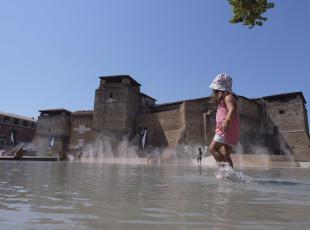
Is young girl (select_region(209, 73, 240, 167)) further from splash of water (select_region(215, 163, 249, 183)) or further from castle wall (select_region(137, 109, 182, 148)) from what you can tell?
castle wall (select_region(137, 109, 182, 148))

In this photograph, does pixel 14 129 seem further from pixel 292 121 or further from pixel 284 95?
pixel 292 121

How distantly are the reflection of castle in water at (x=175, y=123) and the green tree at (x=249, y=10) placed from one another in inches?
1066

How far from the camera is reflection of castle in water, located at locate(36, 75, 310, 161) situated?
120ft

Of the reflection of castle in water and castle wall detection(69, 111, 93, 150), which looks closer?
the reflection of castle in water

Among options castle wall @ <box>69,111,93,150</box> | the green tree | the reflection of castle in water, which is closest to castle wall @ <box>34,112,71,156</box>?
the reflection of castle in water

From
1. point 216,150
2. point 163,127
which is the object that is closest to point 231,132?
point 216,150

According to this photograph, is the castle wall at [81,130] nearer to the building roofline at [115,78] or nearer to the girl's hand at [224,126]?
the building roofline at [115,78]

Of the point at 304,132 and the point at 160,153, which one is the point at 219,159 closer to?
the point at 160,153

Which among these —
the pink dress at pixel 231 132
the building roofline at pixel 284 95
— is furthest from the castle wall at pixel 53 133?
the pink dress at pixel 231 132

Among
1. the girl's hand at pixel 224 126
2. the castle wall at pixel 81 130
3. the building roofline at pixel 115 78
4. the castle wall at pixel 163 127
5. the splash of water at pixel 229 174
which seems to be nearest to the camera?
the girl's hand at pixel 224 126

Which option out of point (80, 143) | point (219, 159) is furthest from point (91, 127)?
point (219, 159)

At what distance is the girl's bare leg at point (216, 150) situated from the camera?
5.53 meters

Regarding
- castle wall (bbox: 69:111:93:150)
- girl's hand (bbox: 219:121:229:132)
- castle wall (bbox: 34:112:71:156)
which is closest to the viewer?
girl's hand (bbox: 219:121:229:132)

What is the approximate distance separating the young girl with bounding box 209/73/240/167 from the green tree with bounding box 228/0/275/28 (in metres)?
2.94
